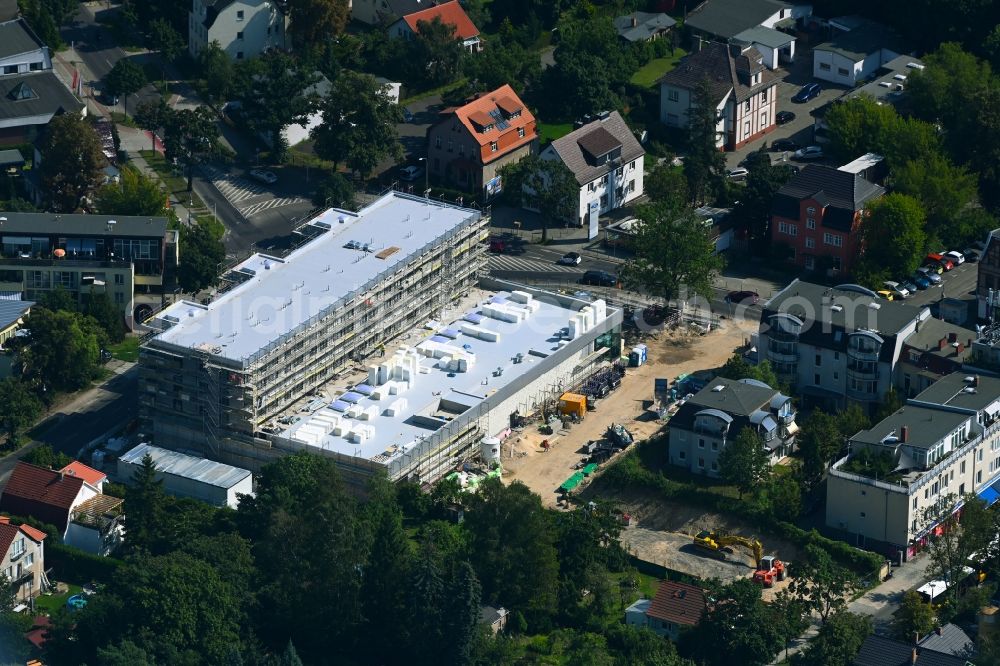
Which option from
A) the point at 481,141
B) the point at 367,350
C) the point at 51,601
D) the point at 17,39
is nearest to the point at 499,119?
the point at 481,141

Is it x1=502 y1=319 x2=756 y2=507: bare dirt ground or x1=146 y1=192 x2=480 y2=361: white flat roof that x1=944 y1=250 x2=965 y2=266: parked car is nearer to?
x1=502 y1=319 x2=756 y2=507: bare dirt ground

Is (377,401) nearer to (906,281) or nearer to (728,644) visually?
(728,644)

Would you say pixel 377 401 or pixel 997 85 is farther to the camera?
pixel 997 85

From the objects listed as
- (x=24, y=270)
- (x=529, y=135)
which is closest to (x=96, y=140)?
(x=24, y=270)

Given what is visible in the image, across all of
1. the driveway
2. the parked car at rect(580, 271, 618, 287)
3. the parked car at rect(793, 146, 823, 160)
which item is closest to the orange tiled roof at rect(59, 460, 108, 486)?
the parked car at rect(580, 271, 618, 287)

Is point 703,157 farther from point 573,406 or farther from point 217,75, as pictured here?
point 217,75

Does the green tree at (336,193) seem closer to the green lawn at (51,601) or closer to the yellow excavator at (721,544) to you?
the green lawn at (51,601)
